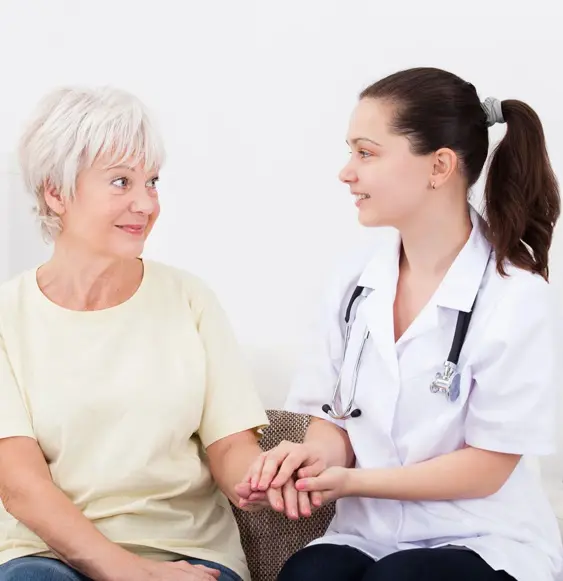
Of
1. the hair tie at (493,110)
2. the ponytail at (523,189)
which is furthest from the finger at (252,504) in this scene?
the hair tie at (493,110)

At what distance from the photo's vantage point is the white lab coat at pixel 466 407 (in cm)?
164

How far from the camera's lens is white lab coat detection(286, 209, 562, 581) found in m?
1.64

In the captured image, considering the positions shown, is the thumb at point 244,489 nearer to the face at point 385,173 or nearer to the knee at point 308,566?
the knee at point 308,566

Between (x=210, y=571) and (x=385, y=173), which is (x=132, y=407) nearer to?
(x=210, y=571)

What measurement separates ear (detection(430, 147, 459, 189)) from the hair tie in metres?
0.12

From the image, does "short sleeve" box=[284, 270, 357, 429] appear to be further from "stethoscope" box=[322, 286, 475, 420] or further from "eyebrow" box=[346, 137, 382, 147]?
"eyebrow" box=[346, 137, 382, 147]

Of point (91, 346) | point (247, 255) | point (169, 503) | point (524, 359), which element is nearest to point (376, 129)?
point (524, 359)

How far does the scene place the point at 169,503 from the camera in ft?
5.91

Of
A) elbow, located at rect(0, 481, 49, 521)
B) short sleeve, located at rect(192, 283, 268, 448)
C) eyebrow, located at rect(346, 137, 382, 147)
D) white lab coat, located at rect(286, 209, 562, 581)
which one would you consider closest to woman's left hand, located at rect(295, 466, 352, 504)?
white lab coat, located at rect(286, 209, 562, 581)

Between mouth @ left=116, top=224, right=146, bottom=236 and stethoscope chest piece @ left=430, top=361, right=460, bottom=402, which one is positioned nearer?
stethoscope chest piece @ left=430, top=361, right=460, bottom=402

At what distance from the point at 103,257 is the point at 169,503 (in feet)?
1.47

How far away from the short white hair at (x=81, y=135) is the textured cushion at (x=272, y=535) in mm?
711

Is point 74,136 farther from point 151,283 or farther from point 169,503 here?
point 169,503

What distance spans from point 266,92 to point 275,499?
4.25 ft
